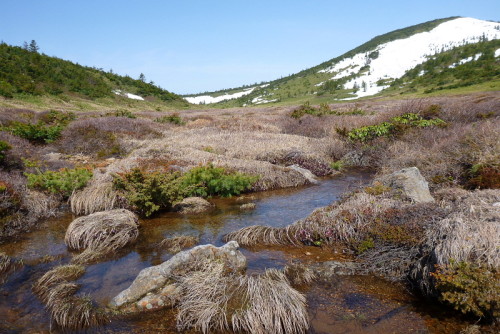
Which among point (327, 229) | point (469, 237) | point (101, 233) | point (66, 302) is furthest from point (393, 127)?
point (66, 302)

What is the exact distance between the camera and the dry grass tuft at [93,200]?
959 cm

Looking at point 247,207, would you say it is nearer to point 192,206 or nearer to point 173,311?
point 192,206

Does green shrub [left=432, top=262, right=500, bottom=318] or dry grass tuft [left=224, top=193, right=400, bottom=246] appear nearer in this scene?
green shrub [left=432, top=262, right=500, bottom=318]

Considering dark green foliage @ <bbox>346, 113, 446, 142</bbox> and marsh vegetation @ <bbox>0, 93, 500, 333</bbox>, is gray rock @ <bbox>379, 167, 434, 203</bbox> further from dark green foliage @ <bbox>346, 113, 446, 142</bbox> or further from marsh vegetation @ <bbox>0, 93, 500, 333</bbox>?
dark green foliage @ <bbox>346, 113, 446, 142</bbox>

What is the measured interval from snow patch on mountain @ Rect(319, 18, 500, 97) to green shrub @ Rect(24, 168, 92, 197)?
131427mm

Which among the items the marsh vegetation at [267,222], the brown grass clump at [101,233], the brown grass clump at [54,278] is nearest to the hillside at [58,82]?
the marsh vegetation at [267,222]

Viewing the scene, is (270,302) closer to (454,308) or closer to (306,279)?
(306,279)

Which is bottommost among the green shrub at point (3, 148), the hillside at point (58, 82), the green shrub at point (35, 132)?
the green shrub at point (3, 148)

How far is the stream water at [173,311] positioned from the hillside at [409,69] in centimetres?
6983

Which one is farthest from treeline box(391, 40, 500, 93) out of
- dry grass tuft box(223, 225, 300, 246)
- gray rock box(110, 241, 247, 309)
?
gray rock box(110, 241, 247, 309)

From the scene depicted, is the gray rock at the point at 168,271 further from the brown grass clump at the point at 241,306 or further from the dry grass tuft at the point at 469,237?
the dry grass tuft at the point at 469,237

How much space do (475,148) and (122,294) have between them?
1051 centimetres

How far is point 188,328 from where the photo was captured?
4.60 metres

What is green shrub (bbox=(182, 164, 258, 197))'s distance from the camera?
36.7ft
